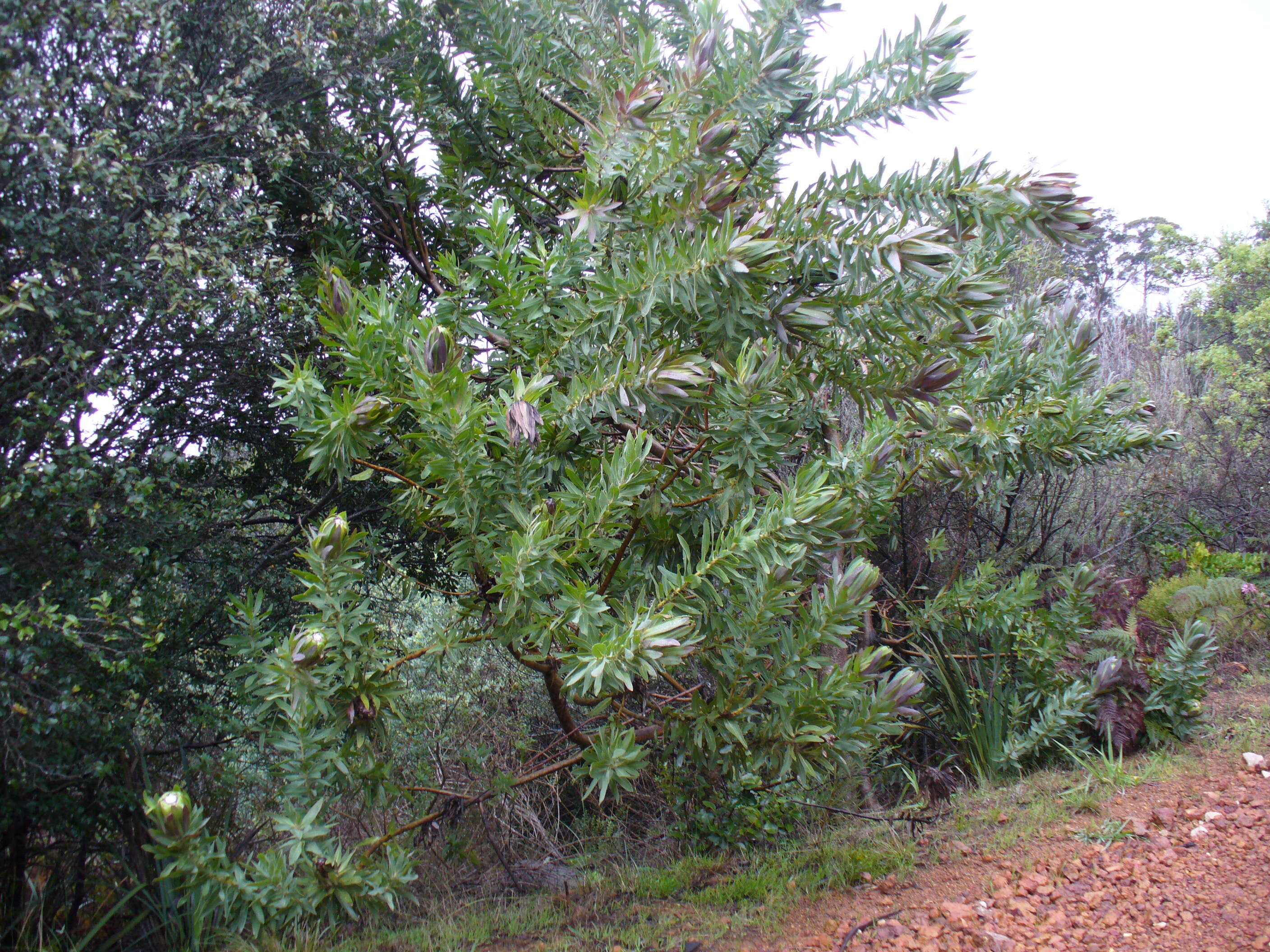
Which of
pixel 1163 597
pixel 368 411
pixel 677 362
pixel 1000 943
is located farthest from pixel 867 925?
pixel 1163 597

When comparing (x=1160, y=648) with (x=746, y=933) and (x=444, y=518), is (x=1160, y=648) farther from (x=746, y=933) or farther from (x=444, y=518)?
(x=444, y=518)

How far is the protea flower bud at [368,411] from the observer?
1.79m

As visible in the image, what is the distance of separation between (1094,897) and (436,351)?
255cm

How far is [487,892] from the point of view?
10.4ft

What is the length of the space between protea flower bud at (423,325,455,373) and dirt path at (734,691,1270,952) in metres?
1.91

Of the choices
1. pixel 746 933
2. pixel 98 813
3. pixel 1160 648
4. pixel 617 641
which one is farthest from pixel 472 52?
pixel 1160 648

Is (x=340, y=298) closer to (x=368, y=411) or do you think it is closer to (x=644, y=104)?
(x=368, y=411)

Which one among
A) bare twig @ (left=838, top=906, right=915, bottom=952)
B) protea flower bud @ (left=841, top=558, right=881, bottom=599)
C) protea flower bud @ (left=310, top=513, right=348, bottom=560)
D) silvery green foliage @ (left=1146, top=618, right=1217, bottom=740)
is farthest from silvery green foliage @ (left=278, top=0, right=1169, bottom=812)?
silvery green foliage @ (left=1146, top=618, right=1217, bottom=740)

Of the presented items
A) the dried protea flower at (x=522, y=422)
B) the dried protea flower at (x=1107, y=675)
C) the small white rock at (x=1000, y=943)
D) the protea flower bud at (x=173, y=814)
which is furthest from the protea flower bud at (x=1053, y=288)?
the protea flower bud at (x=173, y=814)

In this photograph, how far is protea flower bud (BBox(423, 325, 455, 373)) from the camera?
5.65ft

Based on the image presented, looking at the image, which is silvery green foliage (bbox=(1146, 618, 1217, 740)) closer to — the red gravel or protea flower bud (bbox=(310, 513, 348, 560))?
the red gravel

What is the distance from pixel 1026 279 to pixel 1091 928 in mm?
10611

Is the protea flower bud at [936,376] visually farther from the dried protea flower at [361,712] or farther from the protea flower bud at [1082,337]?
the dried protea flower at [361,712]

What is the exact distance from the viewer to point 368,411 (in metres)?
1.80
